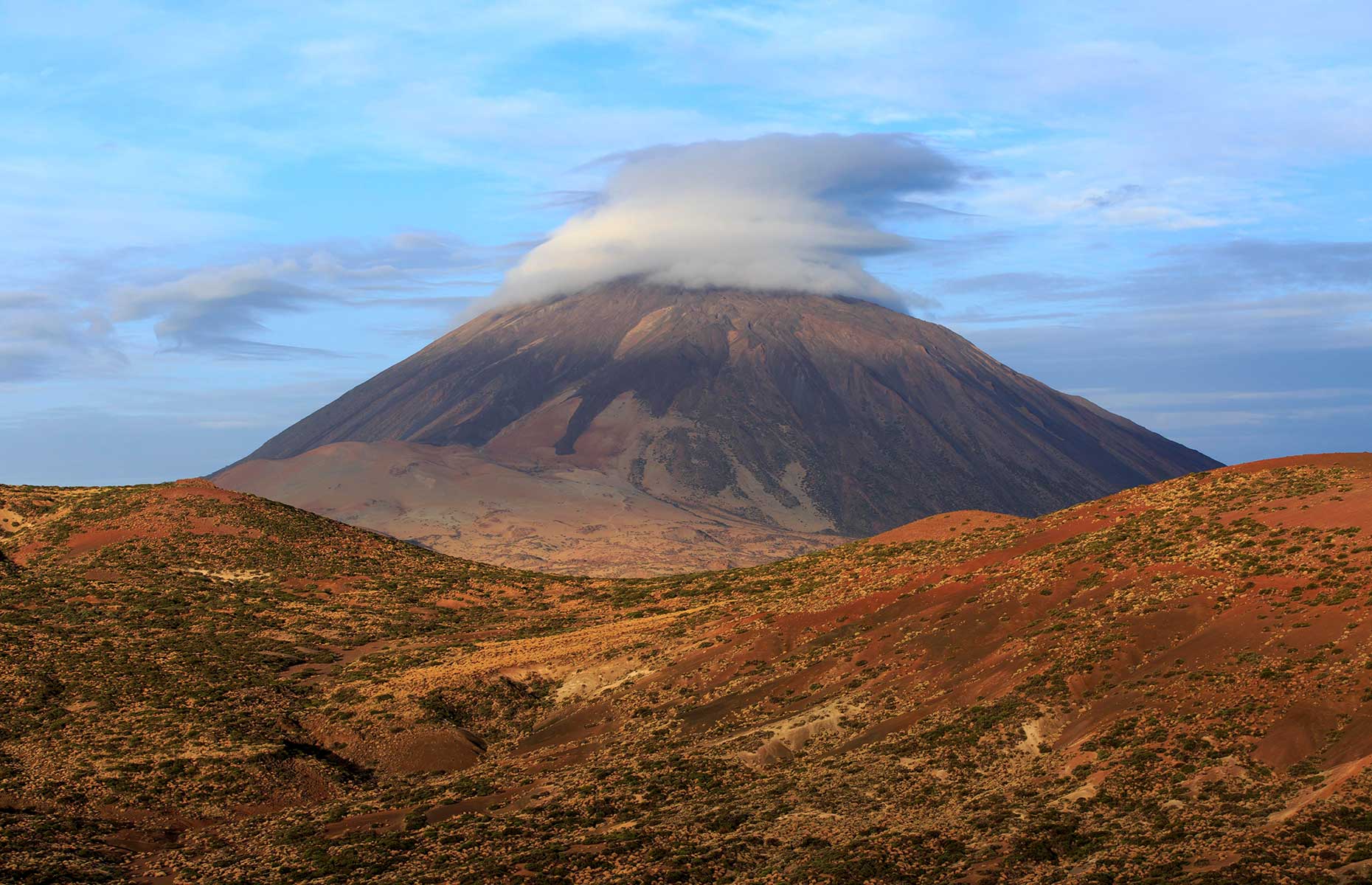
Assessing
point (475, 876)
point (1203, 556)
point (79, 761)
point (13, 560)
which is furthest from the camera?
point (13, 560)

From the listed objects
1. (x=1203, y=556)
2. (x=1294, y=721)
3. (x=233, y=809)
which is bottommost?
(x=233, y=809)

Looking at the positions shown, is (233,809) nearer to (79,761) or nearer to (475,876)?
(79,761)

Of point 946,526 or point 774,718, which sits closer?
point 774,718

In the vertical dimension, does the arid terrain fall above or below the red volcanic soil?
below

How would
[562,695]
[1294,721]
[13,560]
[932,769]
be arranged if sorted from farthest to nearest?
[13,560] < [562,695] < [932,769] < [1294,721]

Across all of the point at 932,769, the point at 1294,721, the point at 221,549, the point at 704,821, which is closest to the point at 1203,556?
the point at 1294,721

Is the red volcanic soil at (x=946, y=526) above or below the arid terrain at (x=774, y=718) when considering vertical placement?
above

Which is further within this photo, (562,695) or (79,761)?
(562,695)

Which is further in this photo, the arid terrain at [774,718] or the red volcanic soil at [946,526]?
the red volcanic soil at [946,526]
